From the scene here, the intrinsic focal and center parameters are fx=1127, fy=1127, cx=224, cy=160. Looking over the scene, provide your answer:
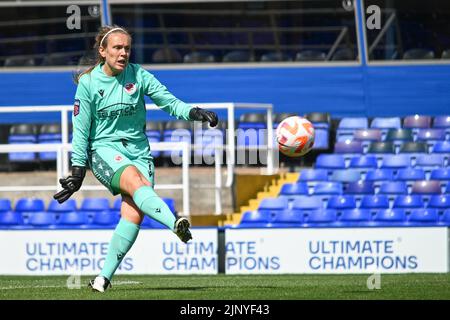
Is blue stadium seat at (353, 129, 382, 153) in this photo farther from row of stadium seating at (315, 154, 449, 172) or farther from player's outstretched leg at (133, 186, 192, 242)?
player's outstretched leg at (133, 186, 192, 242)

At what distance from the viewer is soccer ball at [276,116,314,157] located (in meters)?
10.7

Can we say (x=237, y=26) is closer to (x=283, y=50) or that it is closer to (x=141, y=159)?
(x=283, y=50)

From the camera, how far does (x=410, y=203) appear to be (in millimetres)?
17844

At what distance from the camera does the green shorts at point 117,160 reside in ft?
30.4

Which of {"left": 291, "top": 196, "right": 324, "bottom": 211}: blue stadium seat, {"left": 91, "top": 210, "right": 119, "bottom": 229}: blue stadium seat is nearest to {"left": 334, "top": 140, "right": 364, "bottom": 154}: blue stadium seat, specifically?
{"left": 291, "top": 196, "right": 324, "bottom": 211}: blue stadium seat

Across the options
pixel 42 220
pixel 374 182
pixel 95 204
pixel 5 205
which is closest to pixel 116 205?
pixel 95 204

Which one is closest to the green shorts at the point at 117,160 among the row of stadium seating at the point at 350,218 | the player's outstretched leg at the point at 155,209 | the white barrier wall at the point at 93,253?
the player's outstretched leg at the point at 155,209

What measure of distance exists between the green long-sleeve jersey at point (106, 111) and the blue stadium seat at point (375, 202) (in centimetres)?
881

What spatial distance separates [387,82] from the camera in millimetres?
22000

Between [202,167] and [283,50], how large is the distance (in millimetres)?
3293

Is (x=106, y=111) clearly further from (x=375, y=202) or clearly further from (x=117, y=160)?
(x=375, y=202)

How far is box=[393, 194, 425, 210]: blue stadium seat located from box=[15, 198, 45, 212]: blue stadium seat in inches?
232

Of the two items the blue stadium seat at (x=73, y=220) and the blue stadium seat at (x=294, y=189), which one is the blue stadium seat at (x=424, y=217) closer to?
the blue stadium seat at (x=294, y=189)

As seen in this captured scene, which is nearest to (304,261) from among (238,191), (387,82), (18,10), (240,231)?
(240,231)
